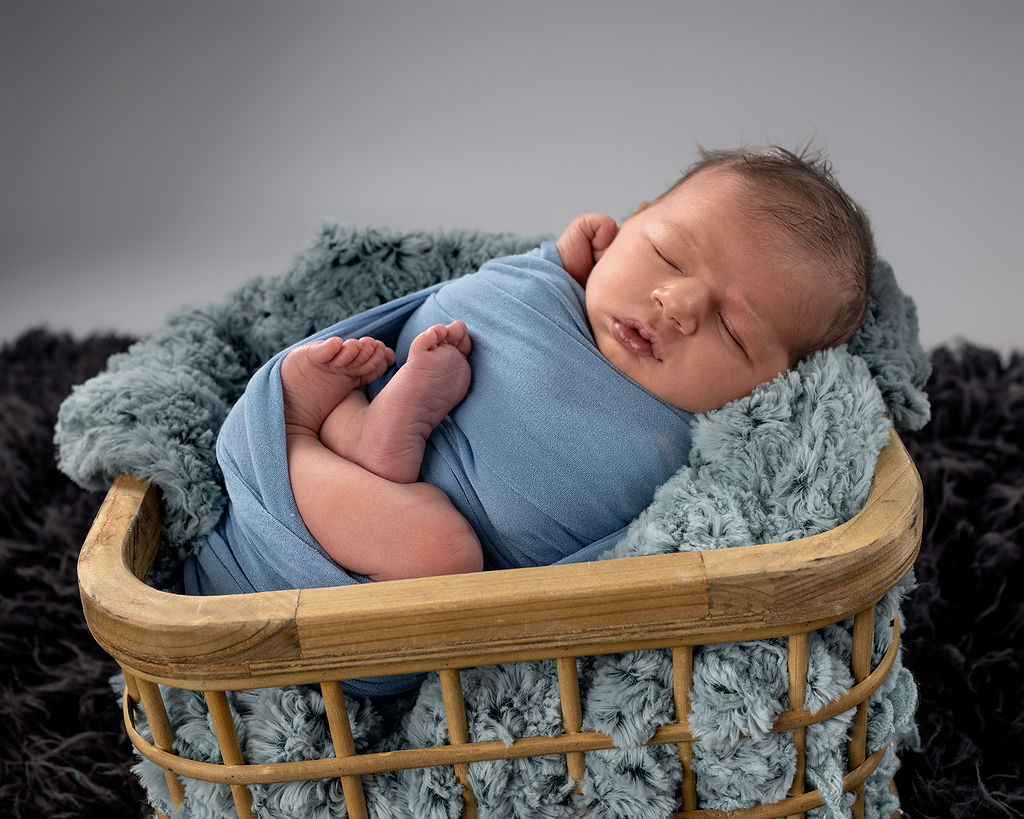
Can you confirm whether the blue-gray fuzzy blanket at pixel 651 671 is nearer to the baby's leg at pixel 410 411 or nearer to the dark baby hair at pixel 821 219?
the dark baby hair at pixel 821 219

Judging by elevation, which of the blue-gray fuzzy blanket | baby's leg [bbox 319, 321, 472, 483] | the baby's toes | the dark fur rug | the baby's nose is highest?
the baby's nose

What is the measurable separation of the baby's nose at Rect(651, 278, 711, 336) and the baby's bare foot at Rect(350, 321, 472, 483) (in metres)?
0.18

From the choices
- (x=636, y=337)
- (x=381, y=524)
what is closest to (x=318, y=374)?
(x=381, y=524)

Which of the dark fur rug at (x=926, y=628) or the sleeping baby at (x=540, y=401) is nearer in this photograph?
the sleeping baby at (x=540, y=401)

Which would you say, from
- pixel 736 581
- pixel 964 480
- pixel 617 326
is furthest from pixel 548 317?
pixel 964 480

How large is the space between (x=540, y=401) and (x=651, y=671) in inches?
10.5

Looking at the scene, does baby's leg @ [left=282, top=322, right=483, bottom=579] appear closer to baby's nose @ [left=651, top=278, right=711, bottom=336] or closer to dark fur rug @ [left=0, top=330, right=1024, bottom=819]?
baby's nose @ [left=651, top=278, right=711, bottom=336]

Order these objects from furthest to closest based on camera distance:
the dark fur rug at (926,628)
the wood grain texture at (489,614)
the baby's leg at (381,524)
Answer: the dark fur rug at (926,628), the baby's leg at (381,524), the wood grain texture at (489,614)

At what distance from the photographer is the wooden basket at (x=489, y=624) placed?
2.38ft

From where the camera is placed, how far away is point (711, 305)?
957mm

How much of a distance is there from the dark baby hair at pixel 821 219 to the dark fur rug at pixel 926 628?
38cm

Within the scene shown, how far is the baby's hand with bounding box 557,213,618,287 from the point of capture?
110 centimetres

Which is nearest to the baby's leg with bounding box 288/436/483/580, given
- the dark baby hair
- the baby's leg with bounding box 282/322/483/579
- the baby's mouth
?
the baby's leg with bounding box 282/322/483/579

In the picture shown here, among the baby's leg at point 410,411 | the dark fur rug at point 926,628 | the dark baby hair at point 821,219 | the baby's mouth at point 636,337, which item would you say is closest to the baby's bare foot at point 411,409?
the baby's leg at point 410,411
